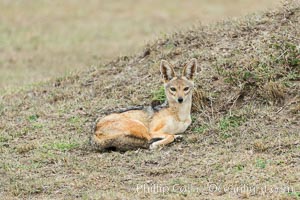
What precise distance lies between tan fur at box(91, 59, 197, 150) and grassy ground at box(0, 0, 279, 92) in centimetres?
601

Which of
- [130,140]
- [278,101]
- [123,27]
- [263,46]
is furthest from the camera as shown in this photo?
[123,27]

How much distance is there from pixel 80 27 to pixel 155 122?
13.1 meters

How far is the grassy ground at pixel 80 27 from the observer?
60.9ft

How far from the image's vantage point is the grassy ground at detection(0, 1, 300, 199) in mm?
8367

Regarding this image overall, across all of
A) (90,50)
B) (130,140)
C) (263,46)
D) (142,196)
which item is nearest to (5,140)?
(130,140)

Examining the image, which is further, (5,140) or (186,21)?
(186,21)

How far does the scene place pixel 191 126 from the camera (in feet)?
34.1

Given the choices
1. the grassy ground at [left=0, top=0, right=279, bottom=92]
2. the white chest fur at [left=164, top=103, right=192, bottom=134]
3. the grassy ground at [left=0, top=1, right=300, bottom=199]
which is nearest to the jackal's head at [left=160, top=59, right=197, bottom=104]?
the white chest fur at [left=164, top=103, right=192, bottom=134]

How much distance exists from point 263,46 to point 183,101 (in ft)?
6.74

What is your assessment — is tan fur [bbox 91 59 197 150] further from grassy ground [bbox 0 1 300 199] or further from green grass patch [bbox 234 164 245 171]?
green grass patch [bbox 234 164 245 171]

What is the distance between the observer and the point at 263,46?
37.4 feet

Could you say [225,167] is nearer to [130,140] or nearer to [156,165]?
[156,165]

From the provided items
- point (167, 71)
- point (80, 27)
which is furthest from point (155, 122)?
point (80, 27)

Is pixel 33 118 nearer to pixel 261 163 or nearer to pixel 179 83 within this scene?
pixel 179 83
